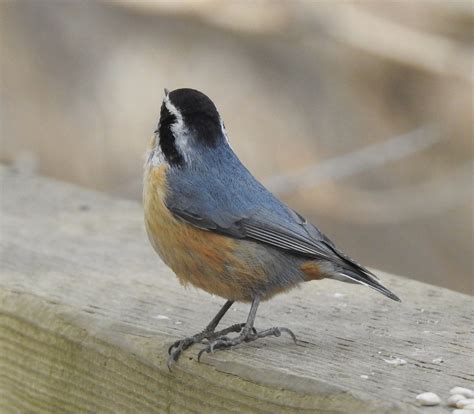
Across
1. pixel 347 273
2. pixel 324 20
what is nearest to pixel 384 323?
pixel 347 273

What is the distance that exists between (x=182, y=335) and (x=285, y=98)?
614 cm

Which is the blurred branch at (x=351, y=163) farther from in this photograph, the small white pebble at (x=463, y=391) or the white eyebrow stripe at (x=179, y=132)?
the small white pebble at (x=463, y=391)

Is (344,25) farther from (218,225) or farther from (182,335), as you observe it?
(182,335)

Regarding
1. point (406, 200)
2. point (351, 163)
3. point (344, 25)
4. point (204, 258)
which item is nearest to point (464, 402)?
point (204, 258)

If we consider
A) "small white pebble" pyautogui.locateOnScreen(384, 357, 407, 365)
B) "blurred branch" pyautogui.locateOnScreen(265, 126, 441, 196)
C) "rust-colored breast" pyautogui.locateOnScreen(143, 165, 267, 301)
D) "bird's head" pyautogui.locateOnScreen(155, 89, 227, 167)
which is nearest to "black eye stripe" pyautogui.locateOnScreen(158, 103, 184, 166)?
"bird's head" pyautogui.locateOnScreen(155, 89, 227, 167)

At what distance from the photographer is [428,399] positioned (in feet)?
6.89

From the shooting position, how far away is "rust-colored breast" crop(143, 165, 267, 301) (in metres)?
2.93

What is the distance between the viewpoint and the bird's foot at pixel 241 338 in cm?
254

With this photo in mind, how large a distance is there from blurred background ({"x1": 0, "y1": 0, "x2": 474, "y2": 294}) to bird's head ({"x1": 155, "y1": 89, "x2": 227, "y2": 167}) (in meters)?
4.50

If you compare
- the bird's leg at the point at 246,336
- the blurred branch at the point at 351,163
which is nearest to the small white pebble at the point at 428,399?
the bird's leg at the point at 246,336

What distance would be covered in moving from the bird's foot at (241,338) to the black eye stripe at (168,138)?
0.63m

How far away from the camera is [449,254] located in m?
8.03

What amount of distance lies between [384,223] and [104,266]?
5117 mm

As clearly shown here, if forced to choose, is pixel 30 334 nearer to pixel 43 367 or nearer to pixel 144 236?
pixel 43 367
